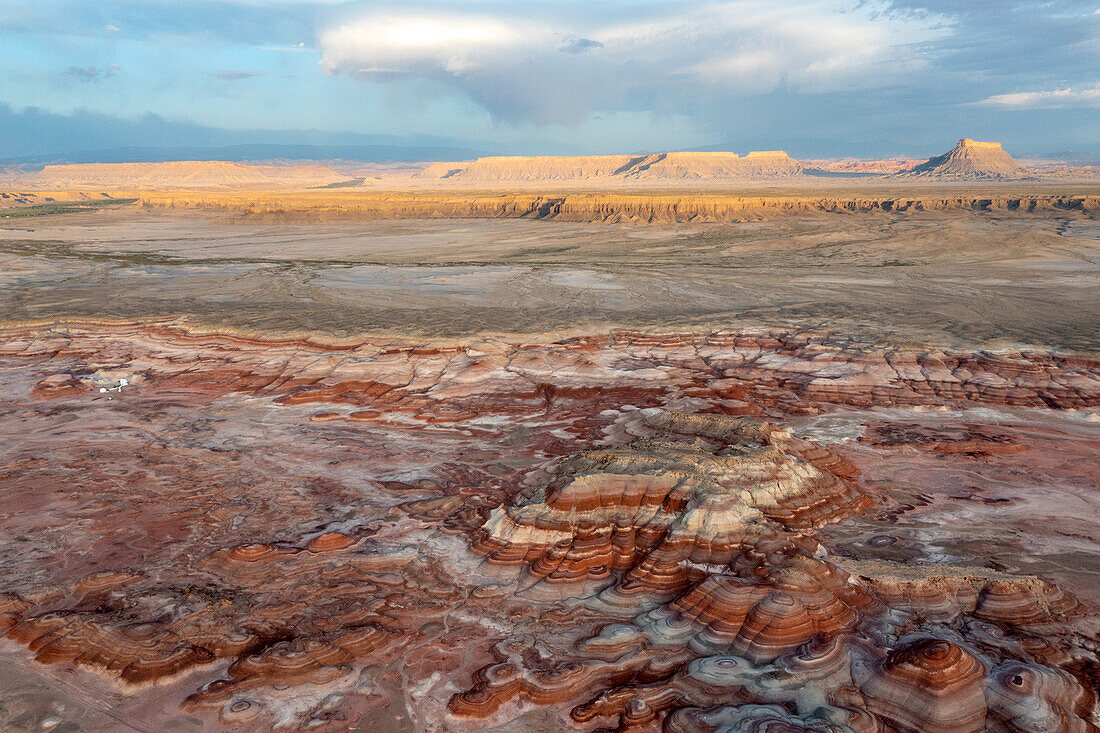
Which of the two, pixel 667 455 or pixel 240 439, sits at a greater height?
pixel 667 455

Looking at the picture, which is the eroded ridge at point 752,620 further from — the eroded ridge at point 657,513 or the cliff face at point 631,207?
the cliff face at point 631,207

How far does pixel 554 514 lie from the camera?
529 inches

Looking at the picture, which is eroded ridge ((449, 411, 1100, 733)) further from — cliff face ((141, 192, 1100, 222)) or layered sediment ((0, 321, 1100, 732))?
cliff face ((141, 192, 1100, 222))

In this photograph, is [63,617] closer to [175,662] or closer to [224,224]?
[175,662]

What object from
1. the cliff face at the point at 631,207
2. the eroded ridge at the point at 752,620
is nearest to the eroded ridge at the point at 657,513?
the eroded ridge at the point at 752,620

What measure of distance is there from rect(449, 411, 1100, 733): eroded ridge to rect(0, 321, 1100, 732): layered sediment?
0.16ft

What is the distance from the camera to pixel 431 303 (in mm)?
38375

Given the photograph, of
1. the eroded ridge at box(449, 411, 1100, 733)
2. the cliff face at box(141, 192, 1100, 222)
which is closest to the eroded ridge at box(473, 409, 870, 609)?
the eroded ridge at box(449, 411, 1100, 733)

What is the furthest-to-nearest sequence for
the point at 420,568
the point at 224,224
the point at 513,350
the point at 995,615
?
the point at 224,224 → the point at 513,350 → the point at 420,568 → the point at 995,615

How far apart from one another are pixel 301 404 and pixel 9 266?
44.5 metres

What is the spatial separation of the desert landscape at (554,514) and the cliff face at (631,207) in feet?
179

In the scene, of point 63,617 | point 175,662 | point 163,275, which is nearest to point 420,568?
point 175,662

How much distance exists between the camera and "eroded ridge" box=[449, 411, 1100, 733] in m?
8.78

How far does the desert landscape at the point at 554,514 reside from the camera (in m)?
9.38
